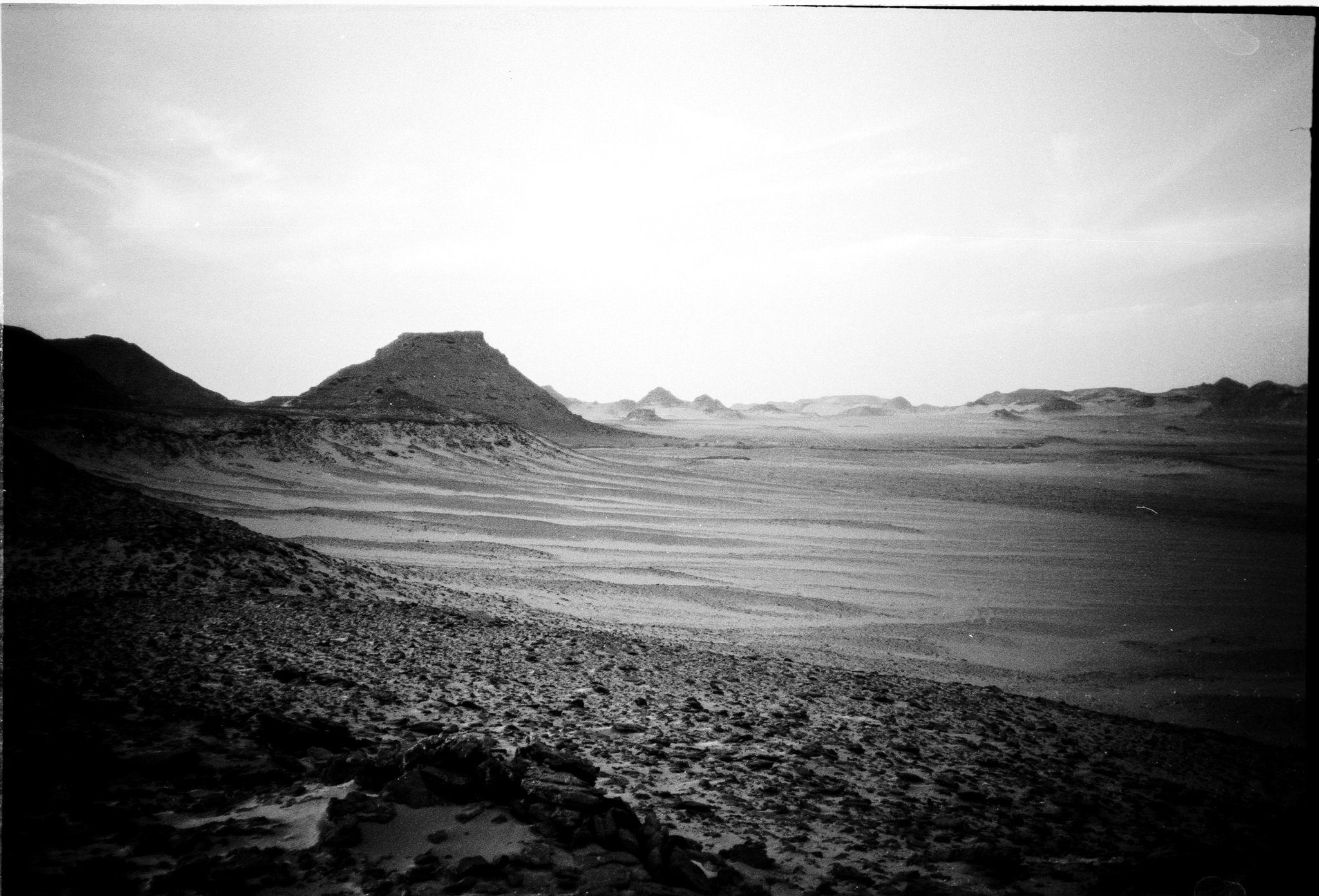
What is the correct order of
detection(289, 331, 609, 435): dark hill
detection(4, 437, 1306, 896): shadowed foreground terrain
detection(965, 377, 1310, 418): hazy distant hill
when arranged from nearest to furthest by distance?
detection(4, 437, 1306, 896): shadowed foreground terrain → detection(965, 377, 1310, 418): hazy distant hill → detection(289, 331, 609, 435): dark hill

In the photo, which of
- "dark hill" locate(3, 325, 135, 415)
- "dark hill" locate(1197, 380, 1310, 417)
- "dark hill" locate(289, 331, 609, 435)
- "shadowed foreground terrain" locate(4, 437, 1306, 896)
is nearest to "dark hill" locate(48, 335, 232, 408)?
"dark hill" locate(3, 325, 135, 415)

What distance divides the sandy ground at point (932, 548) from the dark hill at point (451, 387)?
117 cm

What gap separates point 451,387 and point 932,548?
14069 mm

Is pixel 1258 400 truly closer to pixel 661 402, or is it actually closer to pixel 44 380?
pixel 44 380

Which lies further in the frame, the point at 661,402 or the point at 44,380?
the point at 661,402

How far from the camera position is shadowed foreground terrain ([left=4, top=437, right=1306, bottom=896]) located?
5.19 feet

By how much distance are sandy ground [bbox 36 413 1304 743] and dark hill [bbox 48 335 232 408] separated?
2.01ft

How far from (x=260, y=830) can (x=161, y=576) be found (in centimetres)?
259

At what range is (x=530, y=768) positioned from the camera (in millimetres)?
1861

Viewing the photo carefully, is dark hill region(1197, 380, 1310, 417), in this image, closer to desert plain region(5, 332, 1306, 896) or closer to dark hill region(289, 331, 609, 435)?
desert plain region(5, 332, 1306, 896)

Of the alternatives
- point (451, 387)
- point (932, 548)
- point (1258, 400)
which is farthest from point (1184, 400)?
point (451, 387)

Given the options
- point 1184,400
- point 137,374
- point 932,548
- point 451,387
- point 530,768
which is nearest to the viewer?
point 530,768

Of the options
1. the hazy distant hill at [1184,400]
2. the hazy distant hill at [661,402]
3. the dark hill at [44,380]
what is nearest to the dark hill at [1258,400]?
the hazy distant hill at [1184,400]

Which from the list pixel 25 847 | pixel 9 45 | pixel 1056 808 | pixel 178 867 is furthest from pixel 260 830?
pixel 9 45
